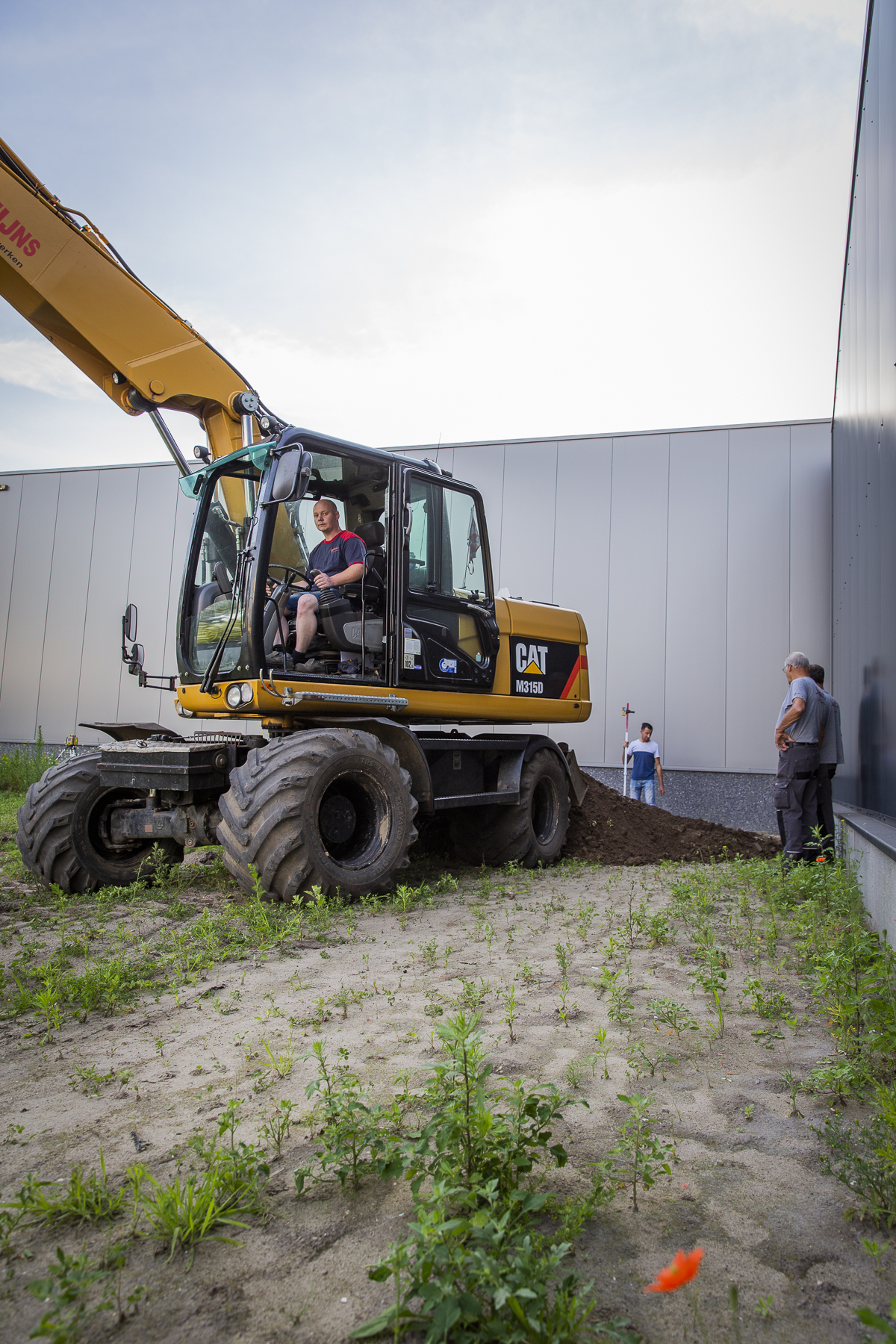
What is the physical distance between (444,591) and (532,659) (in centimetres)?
147

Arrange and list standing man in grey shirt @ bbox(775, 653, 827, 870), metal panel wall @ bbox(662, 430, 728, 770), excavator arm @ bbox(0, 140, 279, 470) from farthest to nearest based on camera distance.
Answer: metal panel wall @ bbox(662, 430, 728, 770) < standing man in grey shirt @ bbox(775, 653, 827, 870) < excavator arm @ bbox(0, 140, 279, 470)

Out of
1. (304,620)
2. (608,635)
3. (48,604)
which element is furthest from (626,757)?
(48,604)

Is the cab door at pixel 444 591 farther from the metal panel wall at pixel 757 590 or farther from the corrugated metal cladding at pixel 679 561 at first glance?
the metal panel wall at pixel 757 590

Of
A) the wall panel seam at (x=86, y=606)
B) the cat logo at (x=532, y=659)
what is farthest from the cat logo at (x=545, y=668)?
the wall panel seam at (x=86, y=606)

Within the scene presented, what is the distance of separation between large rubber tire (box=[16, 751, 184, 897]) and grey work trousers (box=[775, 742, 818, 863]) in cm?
494

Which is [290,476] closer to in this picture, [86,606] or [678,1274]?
[678,1274]

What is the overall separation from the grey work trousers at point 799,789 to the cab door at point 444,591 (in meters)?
2.60

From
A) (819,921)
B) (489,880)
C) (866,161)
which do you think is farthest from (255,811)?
(866,161)

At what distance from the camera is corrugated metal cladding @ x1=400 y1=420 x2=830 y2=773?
1137cm

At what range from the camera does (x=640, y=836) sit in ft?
28.7

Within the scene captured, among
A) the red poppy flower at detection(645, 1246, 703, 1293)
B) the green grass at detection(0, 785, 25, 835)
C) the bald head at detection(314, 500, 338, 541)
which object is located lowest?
the green grass at detection(0, 785, 25, 835)

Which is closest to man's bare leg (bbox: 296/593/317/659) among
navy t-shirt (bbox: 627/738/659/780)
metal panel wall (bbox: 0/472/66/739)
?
navy t-shirt (bbox: 627/738/659/780)

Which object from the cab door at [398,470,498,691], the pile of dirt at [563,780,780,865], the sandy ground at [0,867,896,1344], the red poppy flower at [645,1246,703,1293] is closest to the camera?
the red poppy flower at [645,1246,703,1293]

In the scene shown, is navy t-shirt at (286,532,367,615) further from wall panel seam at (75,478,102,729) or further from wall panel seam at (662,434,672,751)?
wall panel seam at (75,478,102,729)
